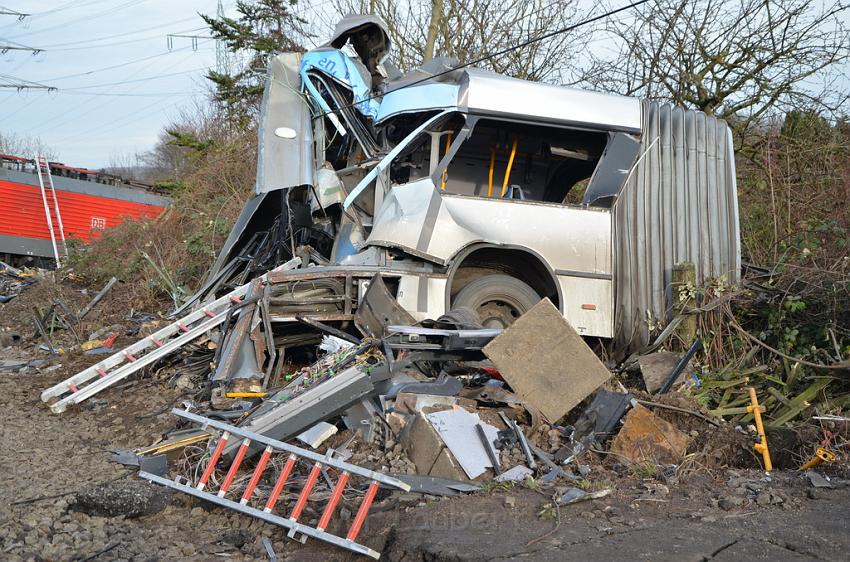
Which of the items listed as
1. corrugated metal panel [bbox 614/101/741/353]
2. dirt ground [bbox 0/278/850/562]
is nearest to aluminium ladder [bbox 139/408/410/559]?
dirt ground [bbox 0/278/850/562]

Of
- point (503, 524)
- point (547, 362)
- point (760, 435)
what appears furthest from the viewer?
point (547, 362)

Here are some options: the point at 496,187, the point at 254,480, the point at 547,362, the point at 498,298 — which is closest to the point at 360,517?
the point at 254,480

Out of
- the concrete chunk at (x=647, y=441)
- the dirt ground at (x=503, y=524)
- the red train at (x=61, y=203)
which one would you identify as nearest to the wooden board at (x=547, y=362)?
the concrete chunk at (x=647, y=441)

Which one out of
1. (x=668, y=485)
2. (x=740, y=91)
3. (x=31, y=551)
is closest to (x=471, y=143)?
(x=668, y=485)

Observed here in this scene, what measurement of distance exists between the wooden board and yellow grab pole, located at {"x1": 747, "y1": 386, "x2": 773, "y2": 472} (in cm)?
109

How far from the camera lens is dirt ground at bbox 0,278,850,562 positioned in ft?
11.5

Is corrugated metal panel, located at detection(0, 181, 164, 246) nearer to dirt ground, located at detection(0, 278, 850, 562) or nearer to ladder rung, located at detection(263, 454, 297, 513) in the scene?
dirt ground, located at detection(0, 278, 850, 562)

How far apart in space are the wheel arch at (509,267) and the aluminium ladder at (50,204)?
15.9 metres

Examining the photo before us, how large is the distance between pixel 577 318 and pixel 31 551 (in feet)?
15.7

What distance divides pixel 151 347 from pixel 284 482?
4056mm

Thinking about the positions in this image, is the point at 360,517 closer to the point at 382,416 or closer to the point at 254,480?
the point at 254,480

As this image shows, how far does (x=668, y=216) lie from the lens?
24.2 ft

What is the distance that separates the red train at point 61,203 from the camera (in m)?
19.4

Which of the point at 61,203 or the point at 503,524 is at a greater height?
the point at 61,203
